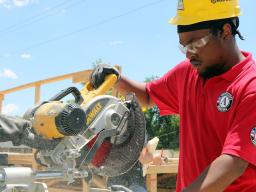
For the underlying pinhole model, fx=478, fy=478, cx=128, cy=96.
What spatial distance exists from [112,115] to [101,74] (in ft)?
0.97

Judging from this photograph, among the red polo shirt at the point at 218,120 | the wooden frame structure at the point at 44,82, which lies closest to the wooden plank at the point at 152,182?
the wooden frame structure at the point at 44,82

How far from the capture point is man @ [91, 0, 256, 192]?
5.85ft

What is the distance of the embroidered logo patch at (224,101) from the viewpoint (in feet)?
6.28

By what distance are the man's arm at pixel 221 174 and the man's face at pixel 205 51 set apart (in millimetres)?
447

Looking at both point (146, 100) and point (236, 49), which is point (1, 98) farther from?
point (236, 49)

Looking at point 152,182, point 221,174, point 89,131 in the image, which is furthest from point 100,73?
point 152,182

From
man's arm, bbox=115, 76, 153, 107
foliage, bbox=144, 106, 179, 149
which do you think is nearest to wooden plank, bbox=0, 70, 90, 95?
man's arm, bbox=115, 76, 153, 107

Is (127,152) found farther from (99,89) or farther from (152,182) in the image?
(152,182)

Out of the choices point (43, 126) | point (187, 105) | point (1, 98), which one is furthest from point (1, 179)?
point (1, 98)

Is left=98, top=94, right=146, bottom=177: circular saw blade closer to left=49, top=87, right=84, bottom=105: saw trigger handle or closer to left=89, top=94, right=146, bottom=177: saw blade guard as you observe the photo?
left=89, top=94, right=146, bottom=177: saw blade guard

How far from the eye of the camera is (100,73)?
2.59 m

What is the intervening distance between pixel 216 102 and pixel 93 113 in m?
0.67

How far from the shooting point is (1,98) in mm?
6773

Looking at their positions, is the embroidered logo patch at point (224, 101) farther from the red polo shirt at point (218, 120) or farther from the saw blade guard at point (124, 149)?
the saw blade guard at point (124, 149)
